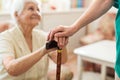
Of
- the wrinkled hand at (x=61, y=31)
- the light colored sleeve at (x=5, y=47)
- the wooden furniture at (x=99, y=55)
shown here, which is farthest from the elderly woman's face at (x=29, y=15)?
the wooden furniture at (x=99, y=55)

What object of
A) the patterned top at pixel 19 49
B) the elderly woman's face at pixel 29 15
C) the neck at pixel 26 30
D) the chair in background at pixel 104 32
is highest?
the elderly woman's face at pixel 29 15

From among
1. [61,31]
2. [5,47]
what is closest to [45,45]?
[61,31]

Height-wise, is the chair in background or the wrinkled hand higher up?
the wrinkled hand

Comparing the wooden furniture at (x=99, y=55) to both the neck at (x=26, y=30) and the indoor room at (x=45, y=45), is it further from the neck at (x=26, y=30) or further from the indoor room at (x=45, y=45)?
the neck at (x=26, y=30)

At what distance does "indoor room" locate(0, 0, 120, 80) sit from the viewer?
59.1 inches

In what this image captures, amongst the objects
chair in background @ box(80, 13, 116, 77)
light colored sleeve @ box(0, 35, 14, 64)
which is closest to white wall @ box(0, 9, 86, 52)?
A: chair in background @ box(80, 13, 116, 77)

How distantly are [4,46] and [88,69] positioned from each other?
225 centimetres

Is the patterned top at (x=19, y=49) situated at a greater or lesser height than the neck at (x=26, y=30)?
lesser

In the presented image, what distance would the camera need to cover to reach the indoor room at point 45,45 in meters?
1.50

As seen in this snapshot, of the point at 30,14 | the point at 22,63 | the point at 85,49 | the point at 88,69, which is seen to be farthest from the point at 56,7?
the point at 22,63

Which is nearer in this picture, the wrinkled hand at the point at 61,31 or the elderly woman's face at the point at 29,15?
the wrinkled hand at the point at 61,31

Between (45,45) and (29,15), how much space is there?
506mm

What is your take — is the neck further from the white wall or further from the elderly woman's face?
the white wall

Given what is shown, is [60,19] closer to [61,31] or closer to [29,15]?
[29,15]
